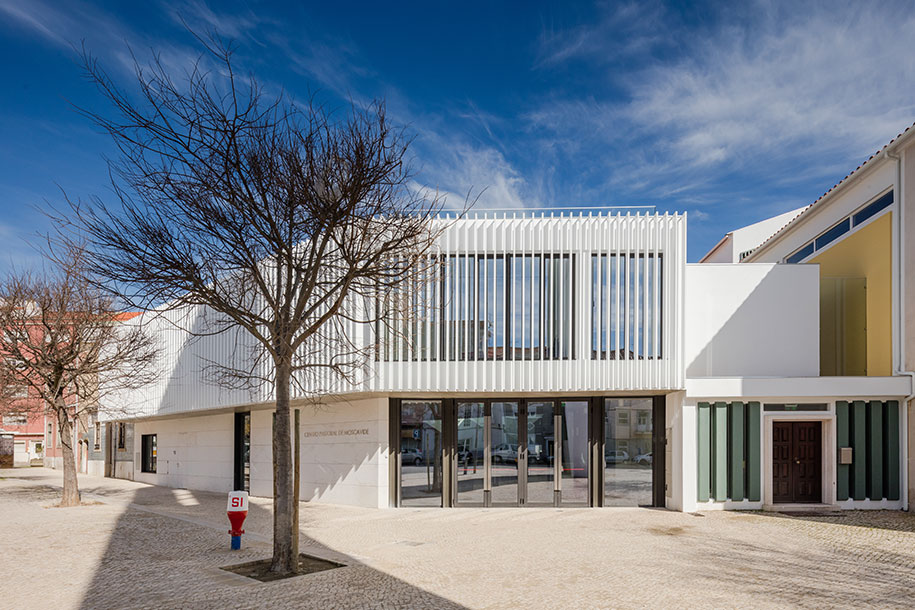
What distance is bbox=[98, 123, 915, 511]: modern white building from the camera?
16109mm

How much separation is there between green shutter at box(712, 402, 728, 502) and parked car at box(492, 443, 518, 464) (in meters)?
4.50

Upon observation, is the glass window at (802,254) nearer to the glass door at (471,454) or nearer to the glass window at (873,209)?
the glass window at (873,209)

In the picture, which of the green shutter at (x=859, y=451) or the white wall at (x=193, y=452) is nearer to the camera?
the green shutter at (x=859, y=451)

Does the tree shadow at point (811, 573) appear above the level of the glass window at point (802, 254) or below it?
below

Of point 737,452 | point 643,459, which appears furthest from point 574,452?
point 737,452

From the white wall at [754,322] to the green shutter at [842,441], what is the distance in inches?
53.2

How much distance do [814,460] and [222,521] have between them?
531 inches

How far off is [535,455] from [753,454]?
4904mm

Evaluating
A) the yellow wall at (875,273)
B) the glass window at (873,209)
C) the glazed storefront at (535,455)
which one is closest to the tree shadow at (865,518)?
the glazed storefront at (535,455)

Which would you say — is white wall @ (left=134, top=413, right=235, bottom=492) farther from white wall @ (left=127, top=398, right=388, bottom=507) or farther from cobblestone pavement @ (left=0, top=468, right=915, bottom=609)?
cobblestone pavement @ (left=0, top=468, right=915, bottom=609)

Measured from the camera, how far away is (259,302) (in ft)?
A: 63.1

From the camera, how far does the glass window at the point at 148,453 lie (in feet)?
107

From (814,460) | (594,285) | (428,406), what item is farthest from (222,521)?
(814,460)

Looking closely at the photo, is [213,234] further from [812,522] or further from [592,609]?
[812,522]
